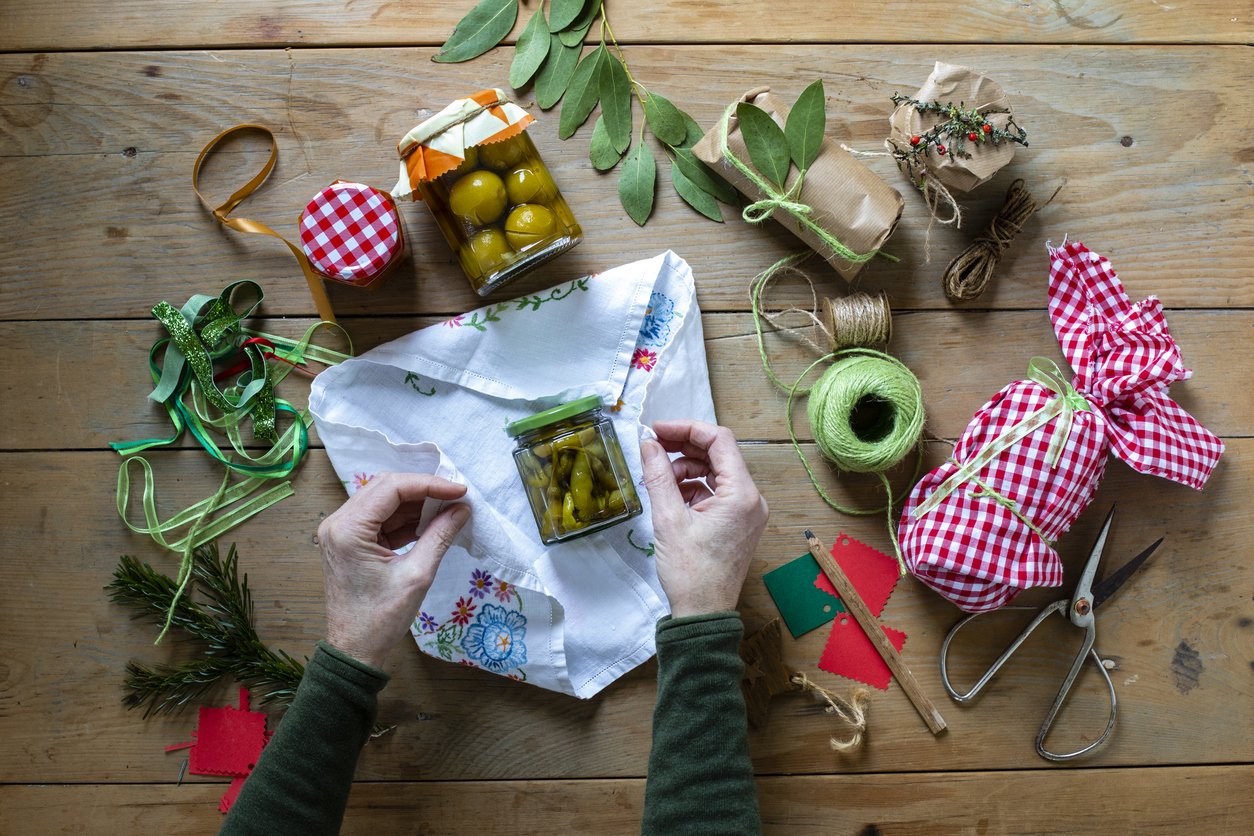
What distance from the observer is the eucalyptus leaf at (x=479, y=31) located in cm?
124

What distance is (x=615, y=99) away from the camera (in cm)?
124

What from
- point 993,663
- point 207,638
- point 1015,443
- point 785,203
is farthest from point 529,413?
point 993,663

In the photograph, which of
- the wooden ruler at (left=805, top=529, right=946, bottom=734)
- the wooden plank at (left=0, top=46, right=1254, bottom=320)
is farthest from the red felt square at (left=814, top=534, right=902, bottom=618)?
the wooden plank at (left=0, top=46, right=1254, bottom=320)

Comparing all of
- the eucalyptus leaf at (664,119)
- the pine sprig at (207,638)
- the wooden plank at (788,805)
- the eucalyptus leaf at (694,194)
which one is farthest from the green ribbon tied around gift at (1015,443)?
the pine sprig at (207,638)

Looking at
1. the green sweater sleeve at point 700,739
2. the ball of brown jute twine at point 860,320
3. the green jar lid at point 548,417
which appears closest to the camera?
the green sweater sleeve at point 700,739

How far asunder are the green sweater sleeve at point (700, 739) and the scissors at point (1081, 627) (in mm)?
420

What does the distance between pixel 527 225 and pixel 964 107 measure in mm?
647

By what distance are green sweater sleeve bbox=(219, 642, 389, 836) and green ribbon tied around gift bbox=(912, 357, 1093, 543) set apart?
820 millimetres

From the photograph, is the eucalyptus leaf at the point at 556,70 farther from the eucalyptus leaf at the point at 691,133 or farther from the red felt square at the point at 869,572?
the red felt square at the point at 869,572

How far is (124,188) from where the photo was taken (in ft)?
4.14

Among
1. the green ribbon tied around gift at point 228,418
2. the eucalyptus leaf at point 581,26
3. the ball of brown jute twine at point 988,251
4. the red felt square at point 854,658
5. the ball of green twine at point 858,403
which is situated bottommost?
the red felt square at point 854,658

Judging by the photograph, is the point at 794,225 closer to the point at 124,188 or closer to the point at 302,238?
the point at 302,238

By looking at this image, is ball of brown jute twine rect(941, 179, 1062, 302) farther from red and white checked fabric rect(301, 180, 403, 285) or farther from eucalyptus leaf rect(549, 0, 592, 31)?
red and white checked fabric rect(301, 180, 403, 285)

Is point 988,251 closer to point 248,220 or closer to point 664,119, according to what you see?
point 664,119
